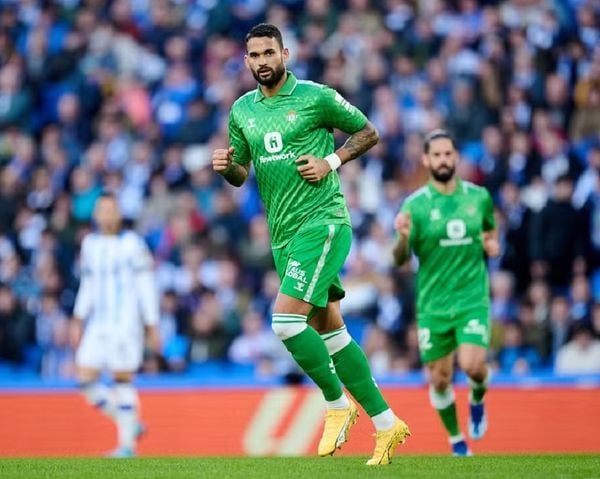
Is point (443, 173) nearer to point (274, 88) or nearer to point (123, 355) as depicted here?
point (274, 88)

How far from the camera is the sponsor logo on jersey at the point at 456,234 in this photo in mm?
11930

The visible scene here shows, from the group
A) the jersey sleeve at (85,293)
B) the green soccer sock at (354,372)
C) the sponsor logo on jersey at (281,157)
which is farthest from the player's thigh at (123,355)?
the sponsor logo on jersey at (281,157)

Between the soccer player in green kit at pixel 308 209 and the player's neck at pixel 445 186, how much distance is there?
3.03 m

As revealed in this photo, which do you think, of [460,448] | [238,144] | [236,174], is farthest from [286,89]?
[460,448]

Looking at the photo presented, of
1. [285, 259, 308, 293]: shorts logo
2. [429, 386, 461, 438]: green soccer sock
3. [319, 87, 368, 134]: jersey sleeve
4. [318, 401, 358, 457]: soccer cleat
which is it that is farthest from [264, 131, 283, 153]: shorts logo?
[429, 386, 461, 438]: green soccer sock

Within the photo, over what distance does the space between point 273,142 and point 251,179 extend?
9.49 metres

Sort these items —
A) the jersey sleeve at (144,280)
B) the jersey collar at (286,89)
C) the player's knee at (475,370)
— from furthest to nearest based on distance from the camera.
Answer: the jersey sleeve at (144,280) → the player's knee at (475,370) → the jersey collar at (286,89)

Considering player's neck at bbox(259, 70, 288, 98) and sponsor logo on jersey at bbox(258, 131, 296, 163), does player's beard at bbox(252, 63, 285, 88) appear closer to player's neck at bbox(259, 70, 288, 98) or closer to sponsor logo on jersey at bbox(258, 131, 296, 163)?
player's neck at bbox(259, 70, 288, 98)

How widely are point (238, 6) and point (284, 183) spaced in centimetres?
1252

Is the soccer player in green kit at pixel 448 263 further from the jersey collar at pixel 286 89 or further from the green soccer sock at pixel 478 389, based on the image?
the jersey collar at pixel 286 89

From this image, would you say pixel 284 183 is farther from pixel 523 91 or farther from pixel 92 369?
pixel 523 91

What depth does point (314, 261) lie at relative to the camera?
29.0 feet

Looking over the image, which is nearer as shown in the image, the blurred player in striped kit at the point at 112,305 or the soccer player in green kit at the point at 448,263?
the soccer player in green kit at the point at 448,263

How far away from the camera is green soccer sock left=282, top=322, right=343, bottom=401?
29.0 ft
